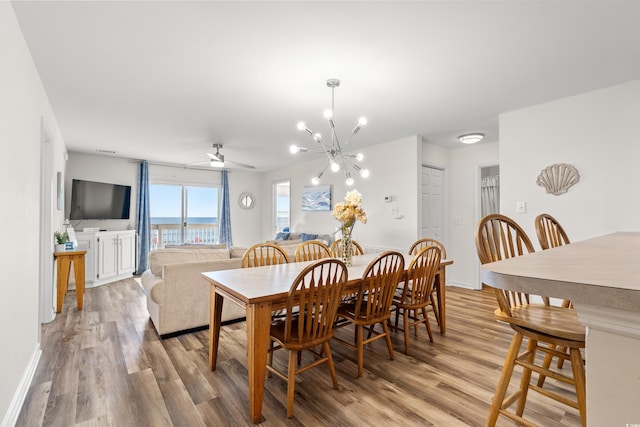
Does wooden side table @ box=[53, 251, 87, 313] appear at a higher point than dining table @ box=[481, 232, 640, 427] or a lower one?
lower

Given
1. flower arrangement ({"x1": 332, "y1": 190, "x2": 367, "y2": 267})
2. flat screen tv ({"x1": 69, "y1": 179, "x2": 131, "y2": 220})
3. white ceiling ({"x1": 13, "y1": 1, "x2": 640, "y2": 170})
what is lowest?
flower arrangement ({"x1": 332, "y1": 190, "x2": 367, "y2": 267})

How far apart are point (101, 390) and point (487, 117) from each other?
179 inches

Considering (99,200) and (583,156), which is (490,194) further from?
(99,200)

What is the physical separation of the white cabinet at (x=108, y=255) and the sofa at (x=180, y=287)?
250 cm

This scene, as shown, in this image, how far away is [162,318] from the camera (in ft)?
9.36

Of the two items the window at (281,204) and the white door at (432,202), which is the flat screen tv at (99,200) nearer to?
the window at (281,204)

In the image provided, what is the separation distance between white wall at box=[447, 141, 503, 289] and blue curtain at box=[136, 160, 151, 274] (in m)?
6.00

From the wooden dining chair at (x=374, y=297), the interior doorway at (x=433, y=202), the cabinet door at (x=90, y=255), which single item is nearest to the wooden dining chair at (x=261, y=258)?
the wooden dining chair at (x=374, y=297)

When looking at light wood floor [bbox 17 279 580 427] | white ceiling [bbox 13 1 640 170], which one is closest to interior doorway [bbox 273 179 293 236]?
white ceiling [bbox 13 1 640 170]

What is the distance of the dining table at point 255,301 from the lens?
1744 mm

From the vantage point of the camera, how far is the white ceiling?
1814 millimetres

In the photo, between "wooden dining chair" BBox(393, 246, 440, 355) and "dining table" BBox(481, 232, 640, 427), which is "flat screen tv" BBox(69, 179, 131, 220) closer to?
"wooden dining chair" BBox(393, 246, 440, 355)

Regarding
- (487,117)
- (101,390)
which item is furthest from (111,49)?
(487,117)

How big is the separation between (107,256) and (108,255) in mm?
25
